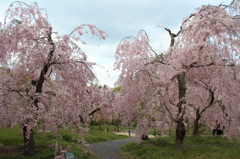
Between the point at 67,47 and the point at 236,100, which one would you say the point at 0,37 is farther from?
the point at 236,100

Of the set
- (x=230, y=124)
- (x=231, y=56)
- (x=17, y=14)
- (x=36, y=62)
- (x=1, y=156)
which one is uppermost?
(x=17, y=14)

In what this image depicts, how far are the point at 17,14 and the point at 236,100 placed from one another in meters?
9.92

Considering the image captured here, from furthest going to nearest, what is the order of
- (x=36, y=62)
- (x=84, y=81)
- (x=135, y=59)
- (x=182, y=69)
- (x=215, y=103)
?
(x=215, y=103)
(x=135, y=59)
(x=182, y=69)
(x=84, y=81)
(x=36, y=62)

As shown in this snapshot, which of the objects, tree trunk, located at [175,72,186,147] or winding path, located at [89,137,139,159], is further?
winding path, located at [89,137,139,159]

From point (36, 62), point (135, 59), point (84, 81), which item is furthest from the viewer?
point (135, 59)

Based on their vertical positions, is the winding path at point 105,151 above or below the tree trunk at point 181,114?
below

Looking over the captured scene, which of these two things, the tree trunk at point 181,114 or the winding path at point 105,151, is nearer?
the tree trunk at point 181,114

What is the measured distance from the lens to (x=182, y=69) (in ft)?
30.9

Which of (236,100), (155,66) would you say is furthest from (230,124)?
(155,66)

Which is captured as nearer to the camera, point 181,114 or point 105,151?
point 181,114

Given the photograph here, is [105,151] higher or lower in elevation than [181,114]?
lower

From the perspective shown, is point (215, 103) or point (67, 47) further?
point (215, 103)

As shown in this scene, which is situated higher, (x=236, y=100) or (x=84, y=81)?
(x=84, y=81)

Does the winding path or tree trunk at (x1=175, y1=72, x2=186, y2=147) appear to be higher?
tree trunk at (x1=175, y1=72, x2=186, y2=147)
